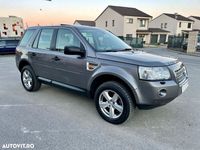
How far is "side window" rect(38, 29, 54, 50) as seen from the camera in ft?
16.2

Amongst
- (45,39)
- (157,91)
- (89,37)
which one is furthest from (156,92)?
(45,39)

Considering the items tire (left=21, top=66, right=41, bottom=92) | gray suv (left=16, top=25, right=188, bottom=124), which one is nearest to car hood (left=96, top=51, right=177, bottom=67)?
gray suv (left=16, top=25, right=188, bottom=124)

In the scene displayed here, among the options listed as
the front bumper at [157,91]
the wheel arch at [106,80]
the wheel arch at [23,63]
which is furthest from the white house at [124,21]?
the front bumper at [157,91]

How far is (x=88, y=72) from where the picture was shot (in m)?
4.05

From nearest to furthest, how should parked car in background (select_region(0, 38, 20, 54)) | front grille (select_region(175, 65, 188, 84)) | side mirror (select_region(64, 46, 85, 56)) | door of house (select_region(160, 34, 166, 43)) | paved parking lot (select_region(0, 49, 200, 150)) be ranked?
paved parking lot (select_region(0, 49, 200, 150)) → front grille (select_region(175, 65, 188, 84)) → side mirror (select_region(64, 46, 85, 56)) → parked car in background (select_region(0, 38, 20, 54)) → door of house (select_region(160, 34, 166, 43))

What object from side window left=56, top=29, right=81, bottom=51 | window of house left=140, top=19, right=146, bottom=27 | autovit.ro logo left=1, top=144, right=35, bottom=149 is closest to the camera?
autovit.ro logo left=1, top=144, right=35, bottom=149

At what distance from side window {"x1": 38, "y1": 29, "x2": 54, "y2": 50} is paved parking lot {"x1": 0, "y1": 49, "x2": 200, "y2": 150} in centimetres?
135

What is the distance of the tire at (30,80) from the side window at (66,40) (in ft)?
4.55

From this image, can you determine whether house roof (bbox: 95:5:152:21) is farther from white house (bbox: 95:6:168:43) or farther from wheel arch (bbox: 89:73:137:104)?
wheel arch (bbox: 89:73:137:104)

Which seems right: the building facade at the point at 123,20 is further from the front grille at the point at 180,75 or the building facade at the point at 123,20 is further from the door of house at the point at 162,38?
A: the front grille at the point at 180,75

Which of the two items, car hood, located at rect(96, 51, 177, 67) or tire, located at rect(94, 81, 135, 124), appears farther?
tire, located at rect(94, 81, 135, 124)

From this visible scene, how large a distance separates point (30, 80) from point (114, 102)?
9.71 feet

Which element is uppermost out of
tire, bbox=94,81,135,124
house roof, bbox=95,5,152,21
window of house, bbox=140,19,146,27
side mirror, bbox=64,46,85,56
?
house roof, bbox=95,5,152,21

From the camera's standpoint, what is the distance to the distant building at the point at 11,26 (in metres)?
17.6
